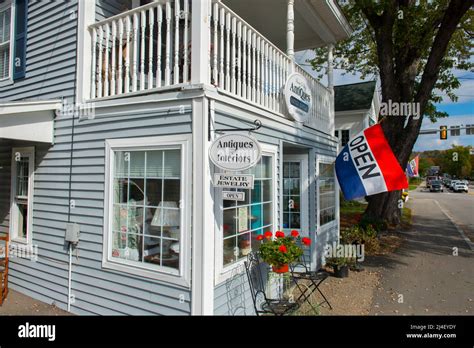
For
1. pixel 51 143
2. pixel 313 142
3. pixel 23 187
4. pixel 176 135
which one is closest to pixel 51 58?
pixel 51 143

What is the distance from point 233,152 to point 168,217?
1.16m

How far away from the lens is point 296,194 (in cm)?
739

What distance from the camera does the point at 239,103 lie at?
4.53m

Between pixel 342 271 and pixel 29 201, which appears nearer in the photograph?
pixel 29 201

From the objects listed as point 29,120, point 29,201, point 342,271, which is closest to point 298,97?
point 342,271

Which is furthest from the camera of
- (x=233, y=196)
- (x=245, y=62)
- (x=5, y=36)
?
(x=5, y=36)

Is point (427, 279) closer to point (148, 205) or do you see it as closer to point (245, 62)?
point (245, 62)

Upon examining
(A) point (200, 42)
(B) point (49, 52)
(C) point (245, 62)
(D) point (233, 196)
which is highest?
(B) point (49, 52)

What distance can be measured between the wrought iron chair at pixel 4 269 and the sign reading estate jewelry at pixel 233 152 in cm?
448

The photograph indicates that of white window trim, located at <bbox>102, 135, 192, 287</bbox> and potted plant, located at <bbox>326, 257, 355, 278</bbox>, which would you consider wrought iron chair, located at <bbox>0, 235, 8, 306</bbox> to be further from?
potted plant, located at <bbox>326, 257, 355, 278</bbox>

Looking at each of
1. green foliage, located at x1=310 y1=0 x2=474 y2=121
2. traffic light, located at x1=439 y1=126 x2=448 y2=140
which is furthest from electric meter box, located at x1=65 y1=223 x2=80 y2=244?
traffic light, located at x1=439 y1=126 x2=448 y2=140

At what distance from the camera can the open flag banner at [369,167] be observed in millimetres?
5547

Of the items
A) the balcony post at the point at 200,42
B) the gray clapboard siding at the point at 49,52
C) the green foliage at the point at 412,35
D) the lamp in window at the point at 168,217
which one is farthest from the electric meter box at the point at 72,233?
the green foliage at the point at 412,35
